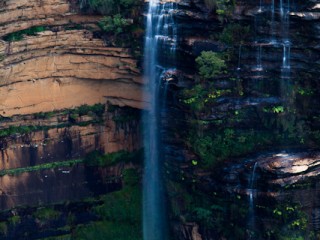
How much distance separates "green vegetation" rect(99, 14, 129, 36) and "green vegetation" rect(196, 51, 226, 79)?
11.2 feet

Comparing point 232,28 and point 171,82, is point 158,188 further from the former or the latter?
point 232,28

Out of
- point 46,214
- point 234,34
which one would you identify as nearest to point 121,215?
point 46,214

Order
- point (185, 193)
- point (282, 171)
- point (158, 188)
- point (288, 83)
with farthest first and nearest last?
point (158, 188), point (185, 193), point (288, 83), point (282, 171)

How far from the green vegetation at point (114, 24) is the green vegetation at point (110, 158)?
13.7ft

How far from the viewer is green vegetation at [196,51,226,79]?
52.9 ft

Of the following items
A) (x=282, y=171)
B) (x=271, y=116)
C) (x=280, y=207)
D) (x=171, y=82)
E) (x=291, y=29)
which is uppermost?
(x=291, y=29)

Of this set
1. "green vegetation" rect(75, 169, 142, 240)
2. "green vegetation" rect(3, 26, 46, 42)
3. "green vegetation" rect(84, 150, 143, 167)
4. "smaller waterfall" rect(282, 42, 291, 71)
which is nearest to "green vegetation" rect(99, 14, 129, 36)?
"green vegetation" rect(3, 26, 46, 42)

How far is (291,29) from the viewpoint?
15820mm

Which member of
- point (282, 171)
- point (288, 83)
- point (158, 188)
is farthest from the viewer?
point (158, 188)

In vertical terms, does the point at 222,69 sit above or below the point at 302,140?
above

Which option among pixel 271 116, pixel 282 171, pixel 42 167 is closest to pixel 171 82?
pixel 271 116

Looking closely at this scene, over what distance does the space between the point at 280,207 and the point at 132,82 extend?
22.2 ft

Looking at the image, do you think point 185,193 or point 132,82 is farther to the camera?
point 132,82

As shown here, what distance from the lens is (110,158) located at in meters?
19.8
